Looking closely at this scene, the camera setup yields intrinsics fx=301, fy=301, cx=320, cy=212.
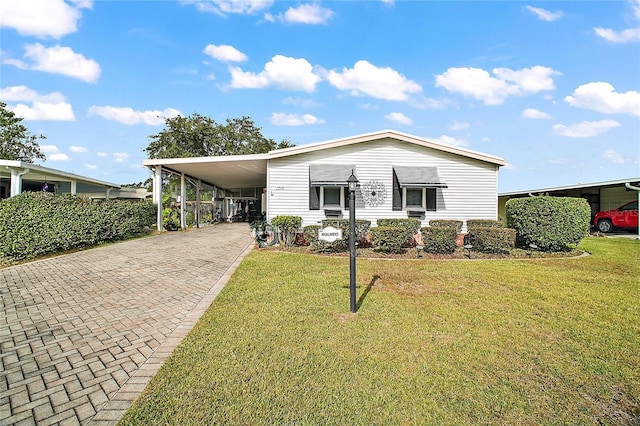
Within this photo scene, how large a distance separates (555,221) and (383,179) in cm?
513

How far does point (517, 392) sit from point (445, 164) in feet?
32.1

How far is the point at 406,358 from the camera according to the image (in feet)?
9.34

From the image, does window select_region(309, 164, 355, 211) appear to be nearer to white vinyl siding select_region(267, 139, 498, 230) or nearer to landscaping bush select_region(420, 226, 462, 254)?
white vinyl siding select_region(267, 139, 498, 230)

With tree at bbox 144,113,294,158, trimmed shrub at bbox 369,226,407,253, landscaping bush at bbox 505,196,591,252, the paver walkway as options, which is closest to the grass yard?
the paver walkway

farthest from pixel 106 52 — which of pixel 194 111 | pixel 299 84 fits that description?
pixel 194 111

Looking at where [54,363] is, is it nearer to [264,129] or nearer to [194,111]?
[194,111]

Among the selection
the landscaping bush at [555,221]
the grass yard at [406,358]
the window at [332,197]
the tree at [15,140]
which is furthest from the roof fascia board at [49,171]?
the landscaping bush at [555,221]

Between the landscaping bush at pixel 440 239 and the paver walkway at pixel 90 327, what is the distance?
5.31 meters

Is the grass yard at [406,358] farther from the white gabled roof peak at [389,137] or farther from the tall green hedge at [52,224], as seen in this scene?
the tall green hedge at [52,224]

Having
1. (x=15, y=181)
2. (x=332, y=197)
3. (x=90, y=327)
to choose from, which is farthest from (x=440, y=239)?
(x=15, y=181)

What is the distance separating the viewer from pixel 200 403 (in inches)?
87.4

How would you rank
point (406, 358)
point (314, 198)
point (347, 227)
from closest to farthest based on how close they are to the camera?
point (406, 358), point (347, 227), point (314, 198)

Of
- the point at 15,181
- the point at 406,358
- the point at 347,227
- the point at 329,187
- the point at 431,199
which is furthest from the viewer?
the point at 15,181

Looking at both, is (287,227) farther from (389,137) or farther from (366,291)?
(366,291)
